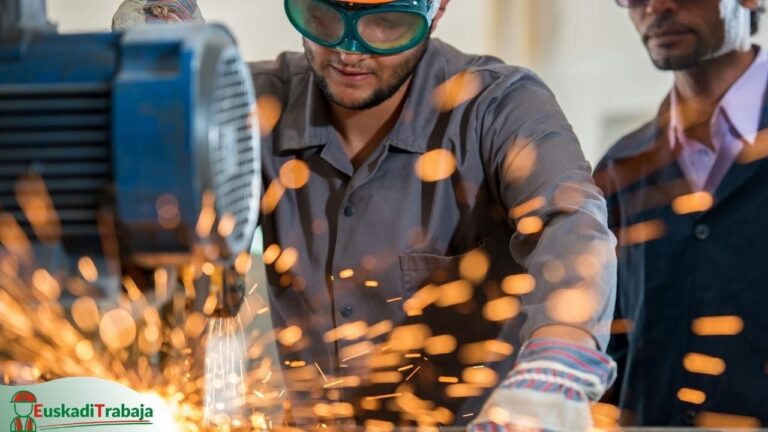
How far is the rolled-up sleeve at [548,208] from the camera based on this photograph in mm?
1373

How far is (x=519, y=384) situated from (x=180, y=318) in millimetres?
484

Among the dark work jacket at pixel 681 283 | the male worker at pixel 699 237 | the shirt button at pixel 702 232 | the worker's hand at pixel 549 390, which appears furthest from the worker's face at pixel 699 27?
the worker's hand at pixel 549 390

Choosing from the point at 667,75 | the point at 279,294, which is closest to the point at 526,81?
the point at 279,294

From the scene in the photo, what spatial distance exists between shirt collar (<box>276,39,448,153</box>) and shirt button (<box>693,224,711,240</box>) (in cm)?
76

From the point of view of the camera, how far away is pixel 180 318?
132cm

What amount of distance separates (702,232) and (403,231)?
2.67 ft

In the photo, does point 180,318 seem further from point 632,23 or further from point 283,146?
point 632,23

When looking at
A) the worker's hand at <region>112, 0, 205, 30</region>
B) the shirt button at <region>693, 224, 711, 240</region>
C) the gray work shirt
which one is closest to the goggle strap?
the gray work shirt

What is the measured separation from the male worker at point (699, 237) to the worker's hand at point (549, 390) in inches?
41.7

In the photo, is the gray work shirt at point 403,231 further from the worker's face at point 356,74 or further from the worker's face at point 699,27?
the worker's face at point 699,27

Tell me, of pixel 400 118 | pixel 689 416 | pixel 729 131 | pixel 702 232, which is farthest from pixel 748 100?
pixel 400 118

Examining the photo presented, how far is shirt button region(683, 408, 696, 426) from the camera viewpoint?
87.4 inches

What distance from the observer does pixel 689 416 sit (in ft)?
7.32

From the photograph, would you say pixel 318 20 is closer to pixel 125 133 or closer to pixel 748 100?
pixel 125 133
